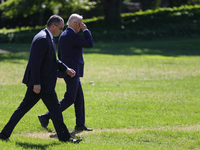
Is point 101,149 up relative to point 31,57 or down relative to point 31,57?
down

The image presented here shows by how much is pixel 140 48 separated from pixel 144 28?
648 cm

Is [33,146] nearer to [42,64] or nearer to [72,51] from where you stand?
[42,64]

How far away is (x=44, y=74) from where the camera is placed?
4973 mm

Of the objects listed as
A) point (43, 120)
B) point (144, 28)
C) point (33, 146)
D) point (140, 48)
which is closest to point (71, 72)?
point (43, 120)

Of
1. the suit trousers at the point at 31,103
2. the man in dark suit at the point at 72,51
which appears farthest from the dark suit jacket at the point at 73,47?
the suit trousers at the point at 31,103

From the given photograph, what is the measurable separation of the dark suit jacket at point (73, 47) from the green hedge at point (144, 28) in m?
20.1

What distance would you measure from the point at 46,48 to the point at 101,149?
177 cm

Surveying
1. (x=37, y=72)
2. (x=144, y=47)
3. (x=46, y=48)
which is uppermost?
(x=46, y=48)

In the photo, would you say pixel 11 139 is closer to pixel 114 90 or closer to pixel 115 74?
pixel 114 90

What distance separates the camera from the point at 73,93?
604cm

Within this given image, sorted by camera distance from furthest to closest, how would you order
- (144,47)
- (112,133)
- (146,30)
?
1. (146,30)
2. (144,47)
3. (112,133)

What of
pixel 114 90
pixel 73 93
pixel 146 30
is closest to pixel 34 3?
pixel 146 30

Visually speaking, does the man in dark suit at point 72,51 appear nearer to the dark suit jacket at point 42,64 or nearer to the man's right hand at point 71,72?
the man's right hand at point 71,72

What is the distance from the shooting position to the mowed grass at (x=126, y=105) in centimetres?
552
